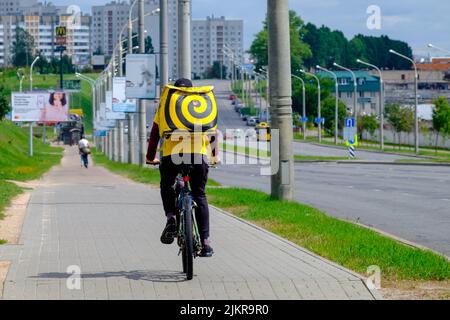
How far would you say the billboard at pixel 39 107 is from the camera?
71.5 metres

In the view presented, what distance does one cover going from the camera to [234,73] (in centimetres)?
18088

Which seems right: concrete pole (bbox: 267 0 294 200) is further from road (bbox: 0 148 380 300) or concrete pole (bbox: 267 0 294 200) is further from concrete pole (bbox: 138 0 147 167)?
concrete pole (bbox: 138 0 147 167)

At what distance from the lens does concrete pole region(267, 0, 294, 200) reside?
1991cm

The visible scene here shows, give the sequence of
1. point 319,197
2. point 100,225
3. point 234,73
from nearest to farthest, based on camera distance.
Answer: point 100,225 → point 319,197 → point 234,73

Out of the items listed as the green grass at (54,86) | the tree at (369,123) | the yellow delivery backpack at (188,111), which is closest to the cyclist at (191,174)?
the yellow delivery backpack at (188,111)

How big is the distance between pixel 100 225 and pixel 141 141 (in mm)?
31561

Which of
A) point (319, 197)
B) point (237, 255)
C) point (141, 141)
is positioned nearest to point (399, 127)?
point (141, 141)

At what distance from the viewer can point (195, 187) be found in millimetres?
11062

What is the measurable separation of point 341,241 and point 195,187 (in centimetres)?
373

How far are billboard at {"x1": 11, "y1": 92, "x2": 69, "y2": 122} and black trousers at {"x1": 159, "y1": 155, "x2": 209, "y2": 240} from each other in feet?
199

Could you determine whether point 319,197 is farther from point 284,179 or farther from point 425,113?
point 425,113

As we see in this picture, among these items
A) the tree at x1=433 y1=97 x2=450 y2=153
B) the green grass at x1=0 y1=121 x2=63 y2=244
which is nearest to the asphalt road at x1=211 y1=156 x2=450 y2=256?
the green grass at x1=0 y1=121 x2=63 y2=244

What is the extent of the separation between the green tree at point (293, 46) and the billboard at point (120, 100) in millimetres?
94401

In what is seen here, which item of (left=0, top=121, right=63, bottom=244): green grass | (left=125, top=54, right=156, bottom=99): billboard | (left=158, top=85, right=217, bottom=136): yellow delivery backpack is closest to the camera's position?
(left=158, top=85, right=217, bottom=136): yellow delivery backpack
